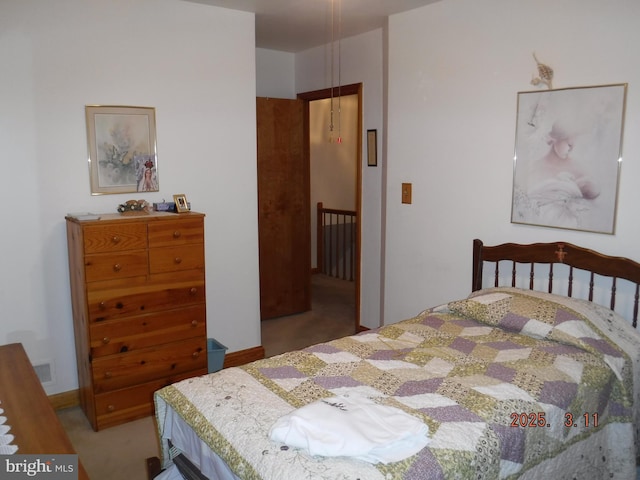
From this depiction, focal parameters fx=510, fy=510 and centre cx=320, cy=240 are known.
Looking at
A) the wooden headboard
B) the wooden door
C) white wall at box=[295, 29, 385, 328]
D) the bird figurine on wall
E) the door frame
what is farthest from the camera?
the wooden door

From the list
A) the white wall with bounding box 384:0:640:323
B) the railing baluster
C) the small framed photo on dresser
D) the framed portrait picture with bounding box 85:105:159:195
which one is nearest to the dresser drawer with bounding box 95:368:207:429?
the small framed photo on dresser

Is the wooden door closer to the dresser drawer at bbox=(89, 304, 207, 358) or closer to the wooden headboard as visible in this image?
the dresser drawer at bbox=(89, 304, 207, 358)

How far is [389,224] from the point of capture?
3.96 meters

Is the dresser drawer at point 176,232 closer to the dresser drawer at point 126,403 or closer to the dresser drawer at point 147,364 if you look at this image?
the dresser drawer at point 147,364

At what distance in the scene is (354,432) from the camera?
5.30 ft

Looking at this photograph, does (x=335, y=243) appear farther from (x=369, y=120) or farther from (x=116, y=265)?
(x=116, y=265)

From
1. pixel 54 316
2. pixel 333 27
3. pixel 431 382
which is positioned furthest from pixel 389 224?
pixel 54 316

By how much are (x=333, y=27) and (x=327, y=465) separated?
3.49 meters

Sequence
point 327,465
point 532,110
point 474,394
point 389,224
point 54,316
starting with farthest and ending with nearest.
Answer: point 389,224 → point 54,316 → point 532,110 → point 474,394 → point 327,465

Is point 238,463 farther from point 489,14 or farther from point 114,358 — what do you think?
point 489,14

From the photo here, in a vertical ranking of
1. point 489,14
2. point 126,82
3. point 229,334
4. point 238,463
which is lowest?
point 229,334

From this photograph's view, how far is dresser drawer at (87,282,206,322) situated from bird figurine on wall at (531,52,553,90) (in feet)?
7.77

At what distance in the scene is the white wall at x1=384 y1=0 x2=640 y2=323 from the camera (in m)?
2.61

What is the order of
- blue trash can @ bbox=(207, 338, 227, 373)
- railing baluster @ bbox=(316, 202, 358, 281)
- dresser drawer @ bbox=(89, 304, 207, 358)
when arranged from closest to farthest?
1. dresser drawer @ bbox=(89, 304, 207, 358)
2. blue trash can @ bbox=(207, 338, 227, 373)
3. railing baluster @ bbox=(316, 202, 358, 281)
